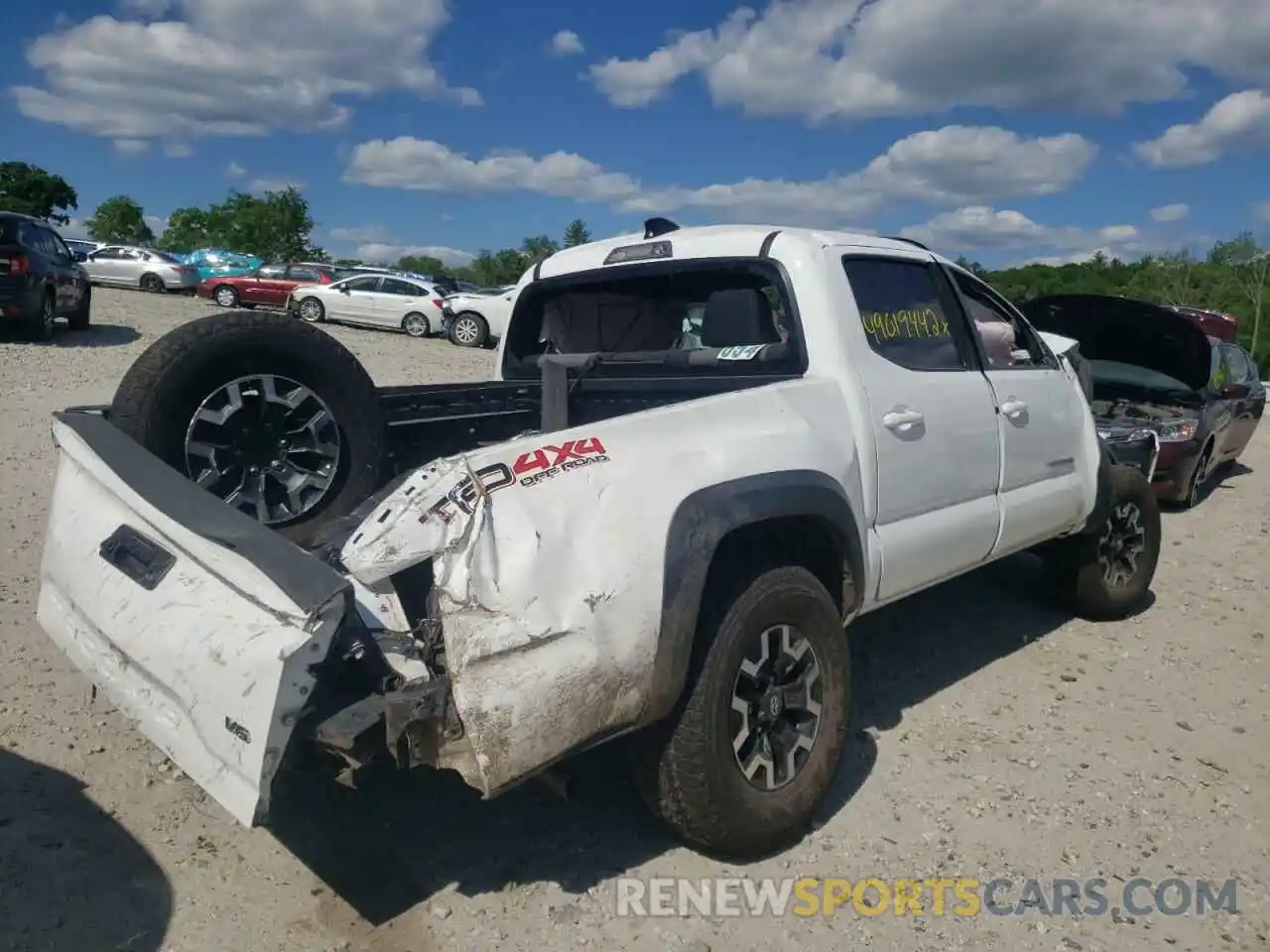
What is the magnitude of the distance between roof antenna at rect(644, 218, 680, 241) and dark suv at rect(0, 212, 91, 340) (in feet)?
35.5

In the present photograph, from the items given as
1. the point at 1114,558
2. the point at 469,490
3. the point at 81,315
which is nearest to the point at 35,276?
the point at 81,315

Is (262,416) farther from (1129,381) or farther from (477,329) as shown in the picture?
(477,329)

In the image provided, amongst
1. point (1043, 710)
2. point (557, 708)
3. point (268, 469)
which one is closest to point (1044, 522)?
point (1043, 710)

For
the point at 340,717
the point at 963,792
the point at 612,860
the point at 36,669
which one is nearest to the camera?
Result: the point at 340,717

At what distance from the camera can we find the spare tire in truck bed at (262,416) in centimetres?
319

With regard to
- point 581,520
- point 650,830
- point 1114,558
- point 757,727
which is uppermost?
point 581,520

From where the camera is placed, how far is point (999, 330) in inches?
195

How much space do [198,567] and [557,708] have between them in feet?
3.20

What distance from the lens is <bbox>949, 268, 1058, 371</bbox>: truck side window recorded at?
4.71 metres

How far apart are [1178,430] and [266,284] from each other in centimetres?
2193

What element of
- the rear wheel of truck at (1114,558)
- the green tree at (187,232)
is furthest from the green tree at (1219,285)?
the green tree at (187,232)

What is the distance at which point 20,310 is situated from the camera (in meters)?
12.7

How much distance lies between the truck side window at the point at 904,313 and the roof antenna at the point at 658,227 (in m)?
0.94

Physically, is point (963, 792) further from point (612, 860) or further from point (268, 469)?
point (268, 469)
